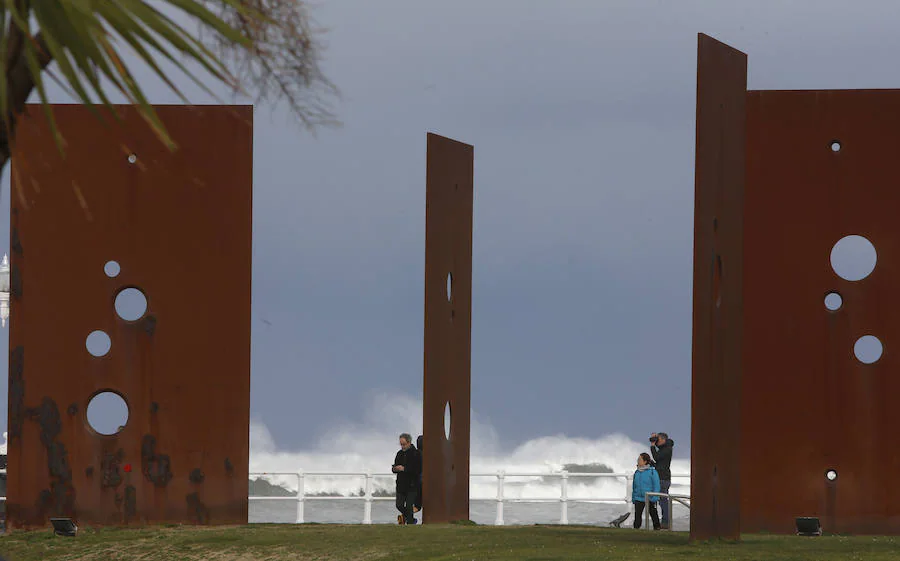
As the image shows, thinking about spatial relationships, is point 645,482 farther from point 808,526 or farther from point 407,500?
point 407,500

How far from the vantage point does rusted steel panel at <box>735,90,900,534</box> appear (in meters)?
15.1

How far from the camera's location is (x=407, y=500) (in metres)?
16.3

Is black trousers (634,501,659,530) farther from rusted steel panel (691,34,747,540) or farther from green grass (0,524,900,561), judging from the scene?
rusted steel panel (691,34,747,540)

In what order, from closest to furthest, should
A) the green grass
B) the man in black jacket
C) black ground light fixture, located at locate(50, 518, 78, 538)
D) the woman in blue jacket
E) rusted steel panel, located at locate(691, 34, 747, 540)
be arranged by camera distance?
the green grass < rusted steel panel, located at locate(691, 34, 747, 540) < black ground light fixture, located at locate(50, 518, 78, 538) < the woman in blue jacket < the man in black jacket

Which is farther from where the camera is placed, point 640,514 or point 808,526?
point 640,514

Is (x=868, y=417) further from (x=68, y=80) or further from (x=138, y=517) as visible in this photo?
(x=68, y=80)

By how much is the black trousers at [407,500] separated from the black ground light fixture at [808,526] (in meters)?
4.36

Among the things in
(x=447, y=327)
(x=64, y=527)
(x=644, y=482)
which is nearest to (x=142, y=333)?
(x=64, y=527)

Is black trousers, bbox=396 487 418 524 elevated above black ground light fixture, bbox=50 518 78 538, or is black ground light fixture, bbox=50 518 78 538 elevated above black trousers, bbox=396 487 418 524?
black trousers, bbox=396 487 418 524

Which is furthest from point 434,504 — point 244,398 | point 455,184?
point 455,184

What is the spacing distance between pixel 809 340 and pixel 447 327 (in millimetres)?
3929

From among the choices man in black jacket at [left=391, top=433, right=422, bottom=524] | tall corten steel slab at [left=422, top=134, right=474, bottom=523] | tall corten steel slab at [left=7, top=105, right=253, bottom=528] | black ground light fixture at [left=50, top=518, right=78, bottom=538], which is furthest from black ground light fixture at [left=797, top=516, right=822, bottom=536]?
black ground light fixture at [left=50, top=518, right=78, bottom=538]

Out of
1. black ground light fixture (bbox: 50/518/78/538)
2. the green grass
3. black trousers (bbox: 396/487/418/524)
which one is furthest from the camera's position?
black trousers (bbox: 396/487/418/524)

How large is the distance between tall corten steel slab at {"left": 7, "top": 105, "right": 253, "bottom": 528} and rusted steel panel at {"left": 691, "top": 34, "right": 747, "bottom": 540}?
17.5 ft
